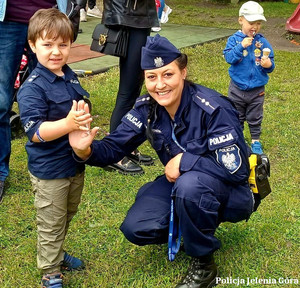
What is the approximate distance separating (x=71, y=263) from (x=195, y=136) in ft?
3.16

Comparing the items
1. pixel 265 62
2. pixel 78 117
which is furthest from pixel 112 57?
pixel 78 117

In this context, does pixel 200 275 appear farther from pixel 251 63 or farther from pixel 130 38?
pixel 251 63

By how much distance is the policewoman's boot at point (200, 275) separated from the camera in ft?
8.95

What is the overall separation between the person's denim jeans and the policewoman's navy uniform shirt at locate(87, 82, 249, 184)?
3.63ft

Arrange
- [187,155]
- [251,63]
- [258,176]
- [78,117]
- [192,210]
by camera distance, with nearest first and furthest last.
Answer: [78,117] → [192,210] → [187,155] → [258,176] → [251,63]

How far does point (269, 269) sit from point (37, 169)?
1359 mm

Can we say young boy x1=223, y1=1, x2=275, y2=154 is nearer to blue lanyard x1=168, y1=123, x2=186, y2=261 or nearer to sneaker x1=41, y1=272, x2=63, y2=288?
blue lanyard x1=168, y1=123, x2=186, y2=261

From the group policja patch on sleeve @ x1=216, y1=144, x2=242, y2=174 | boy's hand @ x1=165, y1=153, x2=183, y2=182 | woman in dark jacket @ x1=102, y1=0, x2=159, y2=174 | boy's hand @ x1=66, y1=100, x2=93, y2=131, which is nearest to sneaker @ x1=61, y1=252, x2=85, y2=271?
boy's hand @ x1=165, y1=153, x2=183, y2=182

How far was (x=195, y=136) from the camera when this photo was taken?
2729mm

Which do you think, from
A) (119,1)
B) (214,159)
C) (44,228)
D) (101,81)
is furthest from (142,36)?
(101,81)

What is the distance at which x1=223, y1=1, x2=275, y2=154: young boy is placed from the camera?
4.45 metres

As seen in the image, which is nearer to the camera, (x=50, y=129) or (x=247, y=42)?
(x=50, y=129)

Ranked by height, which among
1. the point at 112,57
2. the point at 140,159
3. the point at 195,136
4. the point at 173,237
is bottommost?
the point at 112,57

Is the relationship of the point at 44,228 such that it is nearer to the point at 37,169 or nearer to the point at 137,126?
the point at 37,169
